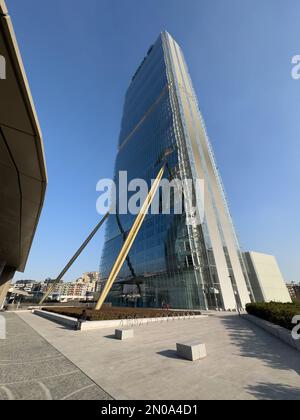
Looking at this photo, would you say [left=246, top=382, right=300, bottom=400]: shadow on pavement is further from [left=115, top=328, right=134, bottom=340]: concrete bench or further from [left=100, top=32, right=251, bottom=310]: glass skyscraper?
[left=100, top=32, right=251, bottom=310]: glass skyscraper

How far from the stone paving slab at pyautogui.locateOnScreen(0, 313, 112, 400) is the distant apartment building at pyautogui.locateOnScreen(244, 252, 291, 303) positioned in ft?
155

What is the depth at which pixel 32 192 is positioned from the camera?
31.9 feet

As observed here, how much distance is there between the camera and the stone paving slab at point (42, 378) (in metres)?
4.28

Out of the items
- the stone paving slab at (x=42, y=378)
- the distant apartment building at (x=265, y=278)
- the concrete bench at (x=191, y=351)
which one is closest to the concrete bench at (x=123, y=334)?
the stone paving slab at (x=42, y=378)

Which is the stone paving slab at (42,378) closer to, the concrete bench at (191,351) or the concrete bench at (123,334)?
the concrete bench at (123,334)

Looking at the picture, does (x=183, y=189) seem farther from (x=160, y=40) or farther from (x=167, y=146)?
(x=160, y=40)

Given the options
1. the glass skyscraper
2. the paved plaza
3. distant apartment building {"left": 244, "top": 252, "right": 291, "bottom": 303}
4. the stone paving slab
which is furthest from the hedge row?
distant apartment building {"left": 244, "top": 252, "right": 291, "bottom": 303}

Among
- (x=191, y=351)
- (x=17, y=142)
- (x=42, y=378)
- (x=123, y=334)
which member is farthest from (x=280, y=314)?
(x=17, y=142)

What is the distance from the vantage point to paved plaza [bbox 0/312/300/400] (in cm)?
443

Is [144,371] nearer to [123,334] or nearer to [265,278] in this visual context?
[123,334]

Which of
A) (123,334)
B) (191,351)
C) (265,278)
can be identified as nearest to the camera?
(191,351)

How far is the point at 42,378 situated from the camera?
5180 mm

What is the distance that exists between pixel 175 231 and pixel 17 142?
3175 centimetres
